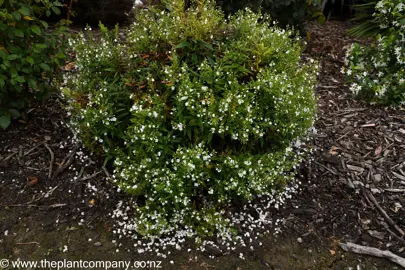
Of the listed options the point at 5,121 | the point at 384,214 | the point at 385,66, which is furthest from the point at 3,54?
the point at 385,66

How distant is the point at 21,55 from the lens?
10.2 ft

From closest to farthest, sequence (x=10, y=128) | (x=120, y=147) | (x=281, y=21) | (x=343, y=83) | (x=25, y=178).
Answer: (x=120, y=147) < (x=25, y=178) < (x=10, y=128) < (x=343, y=83) < (x=281, y=21)

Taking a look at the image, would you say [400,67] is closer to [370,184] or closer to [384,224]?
[370,184]

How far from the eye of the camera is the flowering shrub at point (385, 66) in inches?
166

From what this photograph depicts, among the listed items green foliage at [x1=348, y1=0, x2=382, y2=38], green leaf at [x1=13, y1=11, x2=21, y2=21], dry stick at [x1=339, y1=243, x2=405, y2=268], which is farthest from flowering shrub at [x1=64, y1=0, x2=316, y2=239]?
green foliage at [x1=348, y1=0, x2=382, y2=38]

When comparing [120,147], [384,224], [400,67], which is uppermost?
[400,67]

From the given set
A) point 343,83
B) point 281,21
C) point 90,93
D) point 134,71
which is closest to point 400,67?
point 343,83

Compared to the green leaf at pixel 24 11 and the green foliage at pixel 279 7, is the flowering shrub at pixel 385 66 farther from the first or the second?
the green leaf at pixel 24 11

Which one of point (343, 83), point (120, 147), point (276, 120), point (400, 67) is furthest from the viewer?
point (343, 83)

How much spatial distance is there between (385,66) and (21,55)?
3728mm

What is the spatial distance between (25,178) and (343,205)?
2677 mm

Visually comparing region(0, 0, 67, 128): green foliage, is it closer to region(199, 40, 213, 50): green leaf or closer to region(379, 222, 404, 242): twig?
region(199, 40, 213, 50): green leaf

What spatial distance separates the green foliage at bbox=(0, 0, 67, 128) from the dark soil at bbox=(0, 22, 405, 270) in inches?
14.1

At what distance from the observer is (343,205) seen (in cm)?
328
